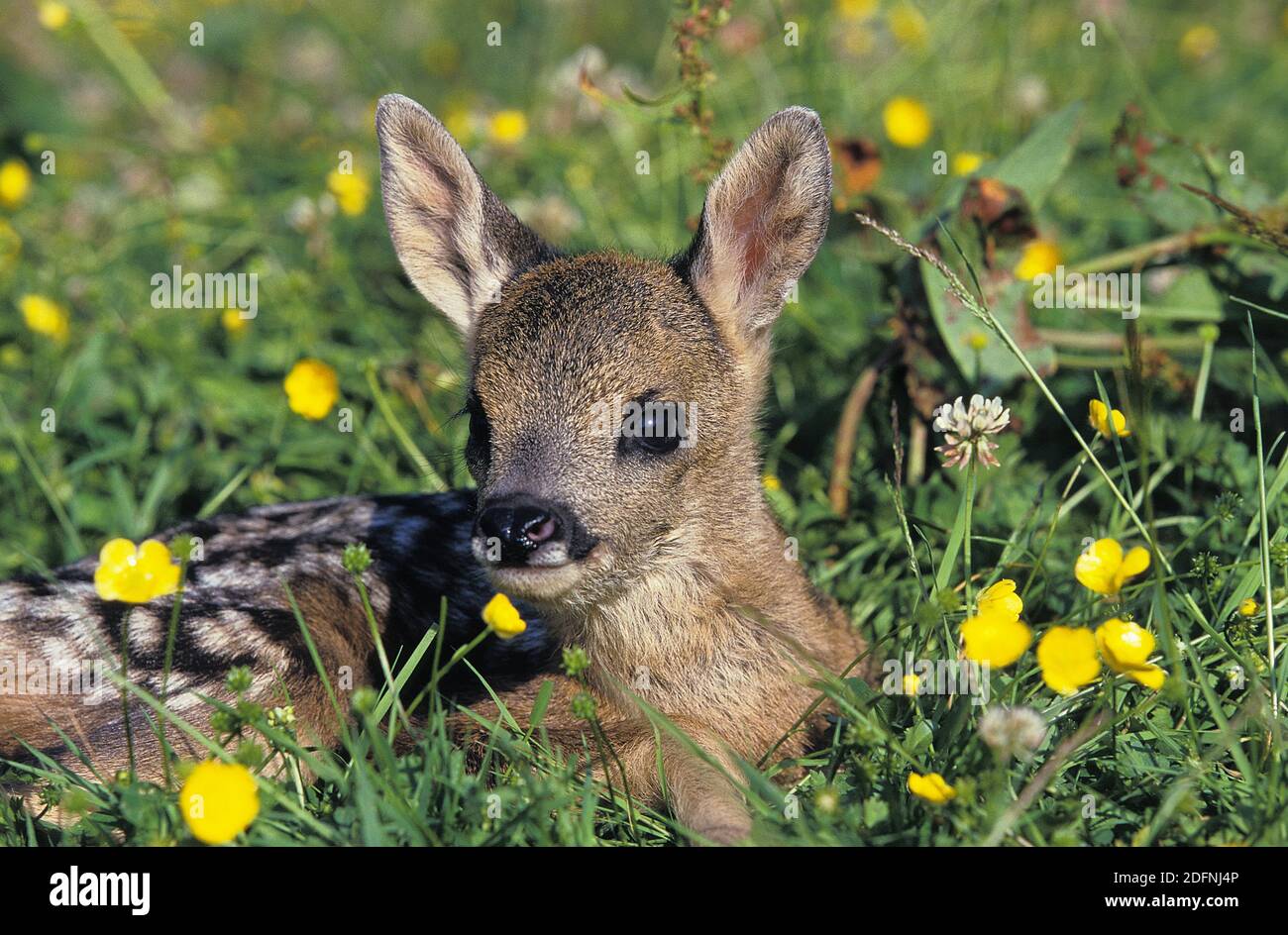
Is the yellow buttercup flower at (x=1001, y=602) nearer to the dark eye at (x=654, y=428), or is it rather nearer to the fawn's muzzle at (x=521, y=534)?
the dark eye at (x=654, y=428)

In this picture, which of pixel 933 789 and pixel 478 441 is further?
pixel 478 441

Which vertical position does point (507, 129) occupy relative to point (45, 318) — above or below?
above

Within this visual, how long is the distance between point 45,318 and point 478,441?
10.4ft

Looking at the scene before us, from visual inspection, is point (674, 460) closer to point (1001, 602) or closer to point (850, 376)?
point (1001, 602)

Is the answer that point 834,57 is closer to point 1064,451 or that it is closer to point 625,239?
point 625,239

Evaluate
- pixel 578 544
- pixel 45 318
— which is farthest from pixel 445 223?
pixel 45 318

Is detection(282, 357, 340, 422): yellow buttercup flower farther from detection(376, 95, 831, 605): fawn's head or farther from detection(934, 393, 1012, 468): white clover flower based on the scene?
detection(934, 393, 1012, 468): white clover flower

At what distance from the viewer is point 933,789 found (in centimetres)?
315

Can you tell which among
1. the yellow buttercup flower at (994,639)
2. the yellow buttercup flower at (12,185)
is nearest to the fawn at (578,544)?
the yellow buttercup flower at (994,639)

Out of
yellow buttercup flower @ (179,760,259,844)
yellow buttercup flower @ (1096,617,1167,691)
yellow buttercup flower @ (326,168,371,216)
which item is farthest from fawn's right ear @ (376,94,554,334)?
yellow buttercup flower @ (1096,617,1167,691)

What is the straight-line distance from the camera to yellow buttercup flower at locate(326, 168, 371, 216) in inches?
261

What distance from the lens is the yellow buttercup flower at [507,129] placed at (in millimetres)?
7000

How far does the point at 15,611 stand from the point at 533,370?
6.31ft

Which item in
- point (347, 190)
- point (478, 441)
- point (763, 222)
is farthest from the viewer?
point (347, 190)
